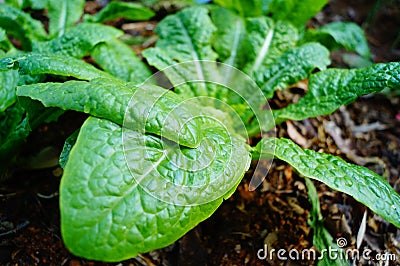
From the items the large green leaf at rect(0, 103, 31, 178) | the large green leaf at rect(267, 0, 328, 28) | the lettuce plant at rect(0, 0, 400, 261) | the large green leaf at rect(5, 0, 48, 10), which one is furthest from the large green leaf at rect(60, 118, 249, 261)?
the large green leaf at rect(267, 0, 328, 28)

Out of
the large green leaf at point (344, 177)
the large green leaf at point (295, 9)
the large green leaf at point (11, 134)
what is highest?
the large green leaf at point (295, 9)

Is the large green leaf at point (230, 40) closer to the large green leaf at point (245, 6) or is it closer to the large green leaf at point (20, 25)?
the large green leaf at point (245, 6)

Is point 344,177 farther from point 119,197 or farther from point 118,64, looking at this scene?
→ point 118,64

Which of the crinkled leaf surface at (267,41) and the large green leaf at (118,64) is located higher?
the crinkled leaf surface at (267,41)

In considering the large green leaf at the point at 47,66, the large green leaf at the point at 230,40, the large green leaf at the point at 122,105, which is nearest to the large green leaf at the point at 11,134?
the large green leaf at the point at 47,66

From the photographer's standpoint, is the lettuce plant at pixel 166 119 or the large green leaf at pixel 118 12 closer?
the lettuce plant at pixel 166 119

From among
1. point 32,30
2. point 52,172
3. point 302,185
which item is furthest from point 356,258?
point 32,30

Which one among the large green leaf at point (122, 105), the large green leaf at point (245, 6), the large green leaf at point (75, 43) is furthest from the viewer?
the large green leaf at point (245, 6)

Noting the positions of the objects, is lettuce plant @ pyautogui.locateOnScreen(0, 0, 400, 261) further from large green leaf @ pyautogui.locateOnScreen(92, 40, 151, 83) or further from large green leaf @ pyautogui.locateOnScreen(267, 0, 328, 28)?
large green leaf @ pyautogui.locateOnScreen(267, 0, 328, 28)
